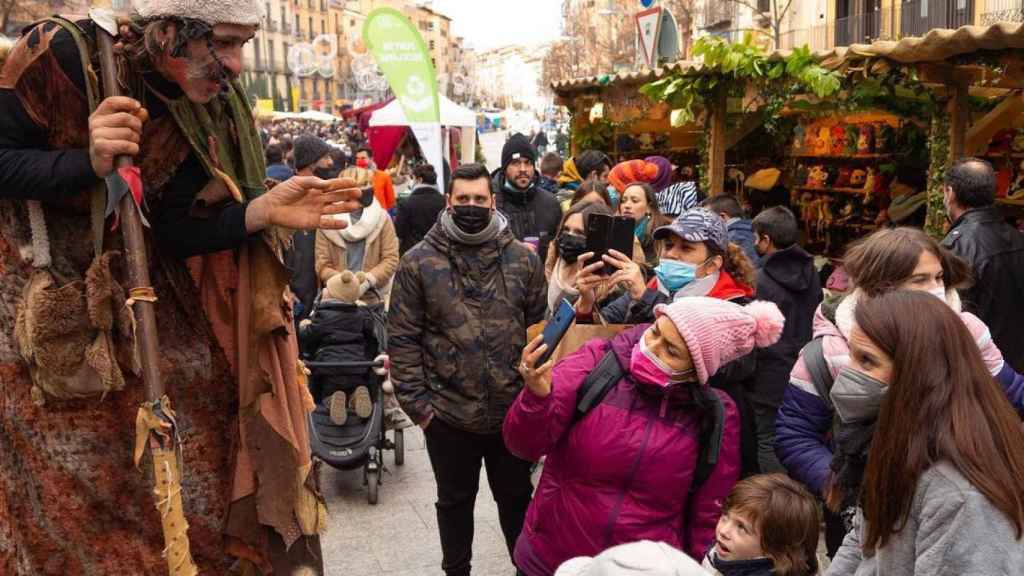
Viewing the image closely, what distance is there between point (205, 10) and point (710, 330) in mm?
1617

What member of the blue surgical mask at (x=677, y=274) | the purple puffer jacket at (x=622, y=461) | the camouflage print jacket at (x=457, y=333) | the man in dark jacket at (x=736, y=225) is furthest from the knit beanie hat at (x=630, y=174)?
the purple puffer jacket at (x=622, y=461)

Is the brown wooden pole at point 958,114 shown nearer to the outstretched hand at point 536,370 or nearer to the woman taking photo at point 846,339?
the woman taking photo at point 846,339

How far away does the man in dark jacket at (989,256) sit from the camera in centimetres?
478

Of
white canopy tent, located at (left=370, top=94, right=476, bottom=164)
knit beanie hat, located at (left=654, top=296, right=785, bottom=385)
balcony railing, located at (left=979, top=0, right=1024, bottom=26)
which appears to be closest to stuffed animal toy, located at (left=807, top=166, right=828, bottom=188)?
white canopy tent, located at (left=370, top=94, right=476, bottom=164)

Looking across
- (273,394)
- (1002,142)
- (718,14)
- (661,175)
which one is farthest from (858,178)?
(718,14)

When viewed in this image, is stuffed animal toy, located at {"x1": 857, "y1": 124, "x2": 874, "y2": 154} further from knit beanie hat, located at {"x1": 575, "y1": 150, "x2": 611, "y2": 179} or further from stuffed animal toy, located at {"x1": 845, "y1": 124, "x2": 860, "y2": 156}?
knit beanie hat, located at {"x1": 575, "y1": 150, "x2": 611, "y2": 179}

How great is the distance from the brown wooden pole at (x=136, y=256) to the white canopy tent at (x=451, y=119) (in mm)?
9783

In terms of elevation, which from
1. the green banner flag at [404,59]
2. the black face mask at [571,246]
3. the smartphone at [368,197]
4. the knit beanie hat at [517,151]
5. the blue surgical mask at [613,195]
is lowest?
the black face mask at [571,246]

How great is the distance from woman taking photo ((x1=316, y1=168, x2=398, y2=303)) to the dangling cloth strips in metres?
4.33

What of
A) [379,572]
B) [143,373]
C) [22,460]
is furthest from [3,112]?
[379,572]

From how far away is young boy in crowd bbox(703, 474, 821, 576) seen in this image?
2.65 m

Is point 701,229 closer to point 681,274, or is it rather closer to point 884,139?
point 681,274

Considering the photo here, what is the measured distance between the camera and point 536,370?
270 cm

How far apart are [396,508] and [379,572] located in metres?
0.84
